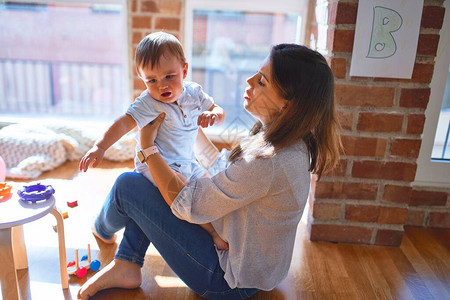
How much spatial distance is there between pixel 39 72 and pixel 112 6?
2.45 feet

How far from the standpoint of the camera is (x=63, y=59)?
2.72m

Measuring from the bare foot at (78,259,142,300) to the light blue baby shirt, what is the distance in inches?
13.1

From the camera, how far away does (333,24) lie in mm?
1542

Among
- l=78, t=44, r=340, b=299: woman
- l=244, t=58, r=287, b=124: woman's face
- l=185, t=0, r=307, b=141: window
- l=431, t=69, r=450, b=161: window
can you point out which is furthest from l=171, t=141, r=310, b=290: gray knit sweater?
l=185, t=0, r=307, b=141: window

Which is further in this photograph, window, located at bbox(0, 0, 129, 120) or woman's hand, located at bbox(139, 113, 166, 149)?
window, located at bbox(0, 0, 129, 120)

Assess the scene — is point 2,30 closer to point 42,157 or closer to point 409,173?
point 42,157

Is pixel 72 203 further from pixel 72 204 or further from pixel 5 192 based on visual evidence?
pixel 5 192

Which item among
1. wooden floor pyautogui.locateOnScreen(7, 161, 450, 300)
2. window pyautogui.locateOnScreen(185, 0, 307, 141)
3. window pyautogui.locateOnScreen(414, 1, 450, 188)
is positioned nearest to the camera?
wooden floor pyautogui.locateOnScreen(7, 161, 450, 300)

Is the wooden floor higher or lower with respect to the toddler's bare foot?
lower

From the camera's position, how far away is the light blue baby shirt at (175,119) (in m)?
1.40

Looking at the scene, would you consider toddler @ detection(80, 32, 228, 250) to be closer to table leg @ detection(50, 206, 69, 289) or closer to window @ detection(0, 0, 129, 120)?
table leg @ detection(50, 206, 69, 289)

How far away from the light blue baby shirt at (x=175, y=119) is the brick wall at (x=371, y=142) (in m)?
0.55

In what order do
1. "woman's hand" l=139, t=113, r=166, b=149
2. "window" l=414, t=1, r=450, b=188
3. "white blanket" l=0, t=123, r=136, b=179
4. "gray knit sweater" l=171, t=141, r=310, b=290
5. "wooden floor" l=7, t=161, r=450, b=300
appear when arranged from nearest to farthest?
1. "gray knit sweater" l=171, t=141, r=310, b=290
2. "woman's hand" l=139, t=113, r=166, b=149
3. "wooden floor" l=7, t=161, r=450, b=300
4. "window" l=414, t=1, r=450, b=188
5. "white blanket" l=0, t=123, r=136, b=179

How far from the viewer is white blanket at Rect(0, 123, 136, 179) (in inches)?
90.2
